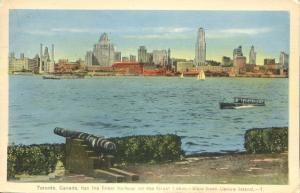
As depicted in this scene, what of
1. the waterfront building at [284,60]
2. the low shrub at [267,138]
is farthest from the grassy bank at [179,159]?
the waterfront building at [284,60]

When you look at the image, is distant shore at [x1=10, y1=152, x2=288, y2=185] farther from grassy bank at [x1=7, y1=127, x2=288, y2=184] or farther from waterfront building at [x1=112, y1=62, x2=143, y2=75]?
waterfront building at [x1=112, y1=62, x2=143, y2=75]

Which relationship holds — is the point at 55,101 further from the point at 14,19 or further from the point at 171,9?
the point at 171,9

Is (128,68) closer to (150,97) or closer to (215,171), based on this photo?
(150,97)

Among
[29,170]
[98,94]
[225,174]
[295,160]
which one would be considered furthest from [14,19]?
[295,160]

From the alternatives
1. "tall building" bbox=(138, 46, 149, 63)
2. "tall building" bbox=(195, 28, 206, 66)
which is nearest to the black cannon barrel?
"tall building" bbox=(138, 46, 149, 63)

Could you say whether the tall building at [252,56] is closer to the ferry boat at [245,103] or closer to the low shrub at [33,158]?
the ferry boat at [245,103]

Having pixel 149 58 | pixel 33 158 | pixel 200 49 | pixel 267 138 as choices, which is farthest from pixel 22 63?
pixel 267 138
